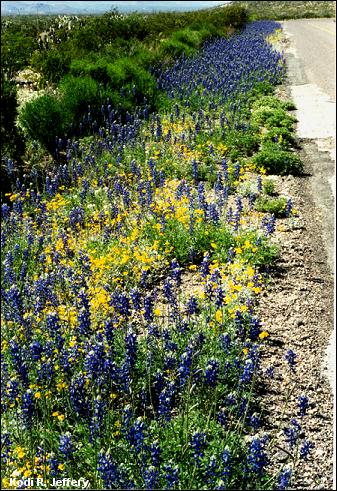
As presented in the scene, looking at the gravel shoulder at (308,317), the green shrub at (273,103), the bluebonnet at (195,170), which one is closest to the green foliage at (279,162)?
the gravel shoulder at (308,317)

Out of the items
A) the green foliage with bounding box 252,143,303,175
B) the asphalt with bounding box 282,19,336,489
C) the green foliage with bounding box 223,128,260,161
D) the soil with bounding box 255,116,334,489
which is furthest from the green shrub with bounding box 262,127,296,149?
the soil with bounding box 255,116,334,489

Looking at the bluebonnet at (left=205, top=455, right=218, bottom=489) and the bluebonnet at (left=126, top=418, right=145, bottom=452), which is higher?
the bluebonnet at (left=126, top=418, right=145, bottom=452)

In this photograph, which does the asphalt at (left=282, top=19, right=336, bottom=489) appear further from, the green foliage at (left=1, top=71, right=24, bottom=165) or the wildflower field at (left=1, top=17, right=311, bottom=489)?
the green foliage at (left=1, top=71, right=24, bottom=165)

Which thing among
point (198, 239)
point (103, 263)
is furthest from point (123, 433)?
point (198, 239)

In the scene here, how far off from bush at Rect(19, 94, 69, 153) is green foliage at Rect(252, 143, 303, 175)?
391cm

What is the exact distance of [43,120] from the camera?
30.3 feet

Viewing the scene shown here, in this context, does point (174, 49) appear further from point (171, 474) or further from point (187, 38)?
point (171, 474)

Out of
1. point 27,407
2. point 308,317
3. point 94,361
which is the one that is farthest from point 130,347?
point 308,317

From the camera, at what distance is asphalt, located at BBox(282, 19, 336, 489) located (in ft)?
20.7

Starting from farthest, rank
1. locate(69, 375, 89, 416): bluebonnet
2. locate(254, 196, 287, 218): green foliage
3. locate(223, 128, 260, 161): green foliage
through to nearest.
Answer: locate(223, 128, 260, 161): green foliage < locate(254, 196, 287, 218): green foliage < locate(69, 375, 89, 416): bluebonnet

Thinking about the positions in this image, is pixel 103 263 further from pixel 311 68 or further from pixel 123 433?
pixel 311 68

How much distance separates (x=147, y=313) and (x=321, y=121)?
9530 millimetres

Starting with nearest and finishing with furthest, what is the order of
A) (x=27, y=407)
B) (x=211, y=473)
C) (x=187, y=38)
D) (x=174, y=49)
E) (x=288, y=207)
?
1. (x=211, y=473)
2. (x=27, y=407)
3. (x=288, y=207)
4. (x=174, y=49)
5. (x=187, y=38)

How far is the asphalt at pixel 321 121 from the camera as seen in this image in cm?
630
